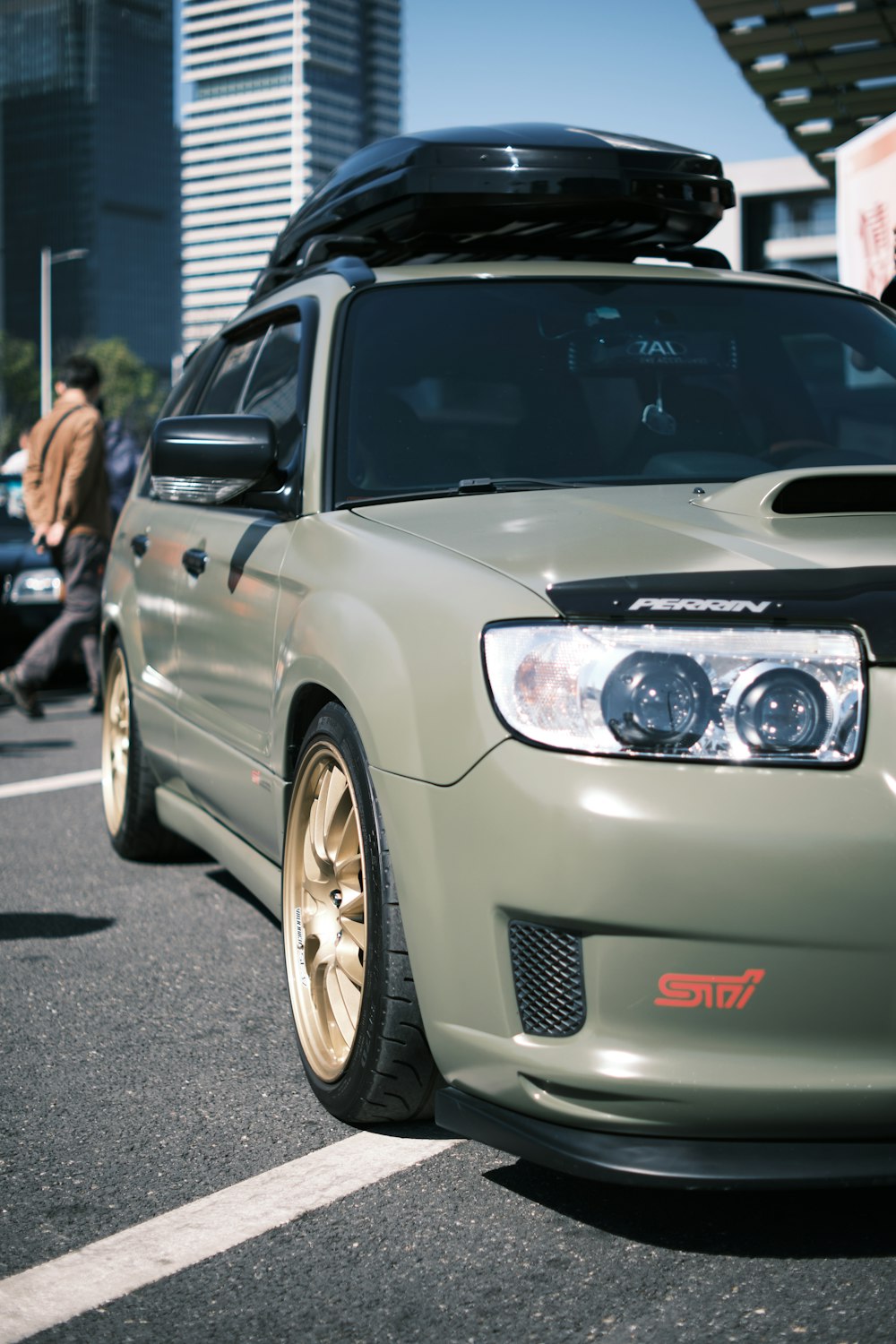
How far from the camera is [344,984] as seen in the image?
3.08m

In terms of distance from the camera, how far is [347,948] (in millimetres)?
3049

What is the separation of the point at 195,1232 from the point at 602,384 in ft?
6.83

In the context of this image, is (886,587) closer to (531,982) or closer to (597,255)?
(531,982)

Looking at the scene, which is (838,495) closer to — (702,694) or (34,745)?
(702,694)

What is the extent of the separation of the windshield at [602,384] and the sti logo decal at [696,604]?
106 centimetres

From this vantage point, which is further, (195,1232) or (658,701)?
(195,1232)

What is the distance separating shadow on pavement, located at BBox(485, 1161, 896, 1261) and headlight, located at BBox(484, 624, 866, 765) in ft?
2.54

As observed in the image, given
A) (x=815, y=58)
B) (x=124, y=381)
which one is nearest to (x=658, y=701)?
(x=815, y=58)

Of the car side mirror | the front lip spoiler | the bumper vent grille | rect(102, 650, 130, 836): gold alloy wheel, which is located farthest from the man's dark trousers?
the front lip spoiler

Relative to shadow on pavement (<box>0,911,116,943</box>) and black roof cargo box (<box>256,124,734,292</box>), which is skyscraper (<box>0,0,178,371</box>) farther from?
black roof cargo box (<box>256,124,734,292</box>)

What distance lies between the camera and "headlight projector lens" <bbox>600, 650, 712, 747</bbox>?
2.29 m

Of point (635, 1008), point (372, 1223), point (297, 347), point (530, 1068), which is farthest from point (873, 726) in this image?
point (297, 347)

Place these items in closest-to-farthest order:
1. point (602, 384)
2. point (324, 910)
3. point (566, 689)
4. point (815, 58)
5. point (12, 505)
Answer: point (566, 689), point (324, 910), point (602, 384), point (815, 58), point (12, 505)

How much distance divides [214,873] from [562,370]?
237 cm
